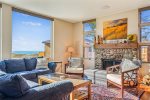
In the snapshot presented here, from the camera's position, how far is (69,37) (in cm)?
623

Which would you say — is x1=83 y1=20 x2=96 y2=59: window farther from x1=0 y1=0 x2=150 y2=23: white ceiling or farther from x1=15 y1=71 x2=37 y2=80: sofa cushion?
x1=15 y1=71 x2=37 y2=80: sofa cushion

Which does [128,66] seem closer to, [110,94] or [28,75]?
[110,94]

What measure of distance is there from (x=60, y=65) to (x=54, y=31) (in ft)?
4.90

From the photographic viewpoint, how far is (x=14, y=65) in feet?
12.2

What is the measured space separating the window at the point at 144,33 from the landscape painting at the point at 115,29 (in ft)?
1.79

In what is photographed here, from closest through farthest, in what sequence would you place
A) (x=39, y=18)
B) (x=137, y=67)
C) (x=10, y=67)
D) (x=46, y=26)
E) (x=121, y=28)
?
(x=137, y=67) < (x=10, y=67) < (x=121, y=28) < (x=39, y=18) < (x=46, y=26)

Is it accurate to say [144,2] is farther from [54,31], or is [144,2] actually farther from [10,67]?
[10,67]

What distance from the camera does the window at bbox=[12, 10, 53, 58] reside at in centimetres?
441

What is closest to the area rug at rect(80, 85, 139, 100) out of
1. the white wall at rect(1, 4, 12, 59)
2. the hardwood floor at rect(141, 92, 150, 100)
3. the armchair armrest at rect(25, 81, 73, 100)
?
the hardwood floor at rect(141, 92, 150, 100)

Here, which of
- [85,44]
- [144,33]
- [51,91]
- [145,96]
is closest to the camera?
[51,91]

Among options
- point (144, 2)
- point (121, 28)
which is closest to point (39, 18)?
point (121, 28)

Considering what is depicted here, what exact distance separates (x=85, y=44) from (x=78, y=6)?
2071 mm

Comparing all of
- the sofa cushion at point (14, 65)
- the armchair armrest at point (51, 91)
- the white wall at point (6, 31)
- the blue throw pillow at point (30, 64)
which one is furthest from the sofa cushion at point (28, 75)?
the armchair armrest at point (51, 91)

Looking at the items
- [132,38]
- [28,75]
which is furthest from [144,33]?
[28,75]
